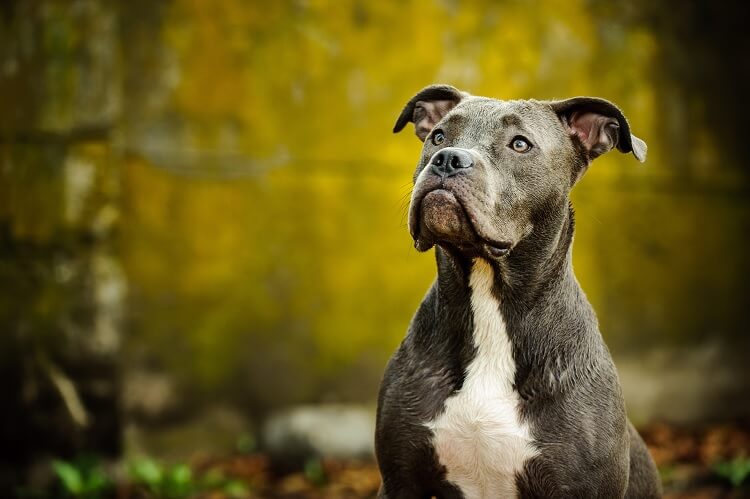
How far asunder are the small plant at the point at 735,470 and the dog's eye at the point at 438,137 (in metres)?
4.15

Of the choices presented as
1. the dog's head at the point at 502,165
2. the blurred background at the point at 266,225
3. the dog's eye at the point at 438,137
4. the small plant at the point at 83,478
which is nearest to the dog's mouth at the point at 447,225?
the dog's head at the point at 502,165

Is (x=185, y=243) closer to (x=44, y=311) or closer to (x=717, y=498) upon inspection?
(x=44, y=311)

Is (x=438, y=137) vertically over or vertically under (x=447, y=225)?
over

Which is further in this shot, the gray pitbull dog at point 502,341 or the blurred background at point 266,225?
the blurred background at point 266,225

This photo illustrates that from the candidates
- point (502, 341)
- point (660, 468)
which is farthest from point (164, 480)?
point (502, 341)

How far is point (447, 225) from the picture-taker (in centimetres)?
326

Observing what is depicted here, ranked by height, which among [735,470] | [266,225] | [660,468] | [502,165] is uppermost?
[502,165]

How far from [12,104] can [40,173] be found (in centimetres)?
52

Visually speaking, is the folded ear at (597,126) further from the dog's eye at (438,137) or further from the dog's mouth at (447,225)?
the dog's mouth at (447,225)

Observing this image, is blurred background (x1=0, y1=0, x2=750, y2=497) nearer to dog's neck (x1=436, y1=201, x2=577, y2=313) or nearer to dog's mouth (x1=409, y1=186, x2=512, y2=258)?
dog's neck (x1=436, y1=201, x2=577, y2=313)

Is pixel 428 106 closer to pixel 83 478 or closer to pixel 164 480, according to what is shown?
pixel 164 480

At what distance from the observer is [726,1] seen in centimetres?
814

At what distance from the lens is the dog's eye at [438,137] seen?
11.7ft

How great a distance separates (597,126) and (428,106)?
76cm
